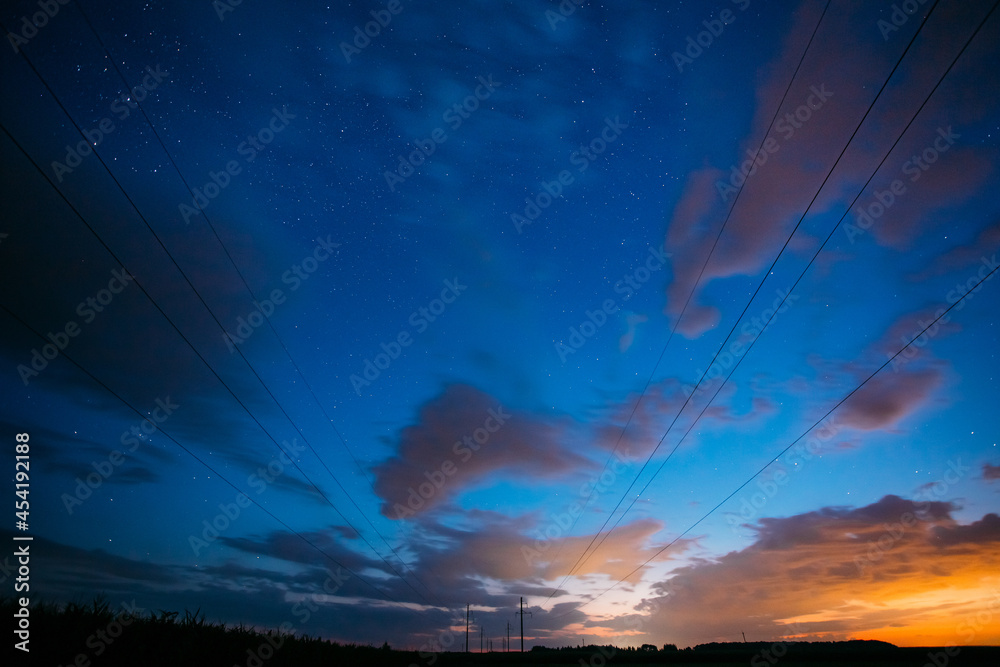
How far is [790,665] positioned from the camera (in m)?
40.6

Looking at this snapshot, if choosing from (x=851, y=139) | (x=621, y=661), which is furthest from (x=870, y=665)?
(x=851, y=139)

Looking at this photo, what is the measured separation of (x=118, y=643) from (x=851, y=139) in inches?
759

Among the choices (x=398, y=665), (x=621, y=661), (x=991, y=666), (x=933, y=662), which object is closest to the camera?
(x=991, y=666)

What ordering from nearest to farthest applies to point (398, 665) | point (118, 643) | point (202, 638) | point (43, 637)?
point (43, 637)
point (118, 643)
point (202, 638)
point (398, 665)

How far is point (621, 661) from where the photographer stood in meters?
55.7

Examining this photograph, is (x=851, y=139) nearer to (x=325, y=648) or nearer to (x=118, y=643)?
(x=118, y=643)

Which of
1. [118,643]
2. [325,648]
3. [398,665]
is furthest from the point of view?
[398,665]

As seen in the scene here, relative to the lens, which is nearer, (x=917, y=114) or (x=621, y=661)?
(x=917, y=114)

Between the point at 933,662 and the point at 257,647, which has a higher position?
the point at 257,647

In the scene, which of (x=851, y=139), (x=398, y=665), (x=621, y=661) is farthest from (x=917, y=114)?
(x=621, y=661)

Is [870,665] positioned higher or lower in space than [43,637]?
lower

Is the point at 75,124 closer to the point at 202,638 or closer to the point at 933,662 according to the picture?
the point at 202,638

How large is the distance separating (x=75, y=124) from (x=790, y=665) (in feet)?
187

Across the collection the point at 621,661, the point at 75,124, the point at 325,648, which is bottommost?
the point at 621,661
